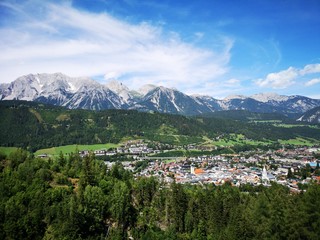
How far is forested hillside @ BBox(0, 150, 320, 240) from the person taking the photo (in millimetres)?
46281

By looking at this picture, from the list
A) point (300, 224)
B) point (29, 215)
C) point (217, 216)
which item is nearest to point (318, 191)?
point (300, 224)

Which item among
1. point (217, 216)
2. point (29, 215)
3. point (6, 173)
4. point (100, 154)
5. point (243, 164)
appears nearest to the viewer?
point (29, 215)

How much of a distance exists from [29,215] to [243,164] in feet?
422

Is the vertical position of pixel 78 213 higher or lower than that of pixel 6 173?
lower

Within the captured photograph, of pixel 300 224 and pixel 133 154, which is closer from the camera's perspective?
pixel 300 224

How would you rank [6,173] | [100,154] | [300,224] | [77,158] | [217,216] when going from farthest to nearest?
[100,154] → [77,158] → [6,173] → [217,216] → [300,224]

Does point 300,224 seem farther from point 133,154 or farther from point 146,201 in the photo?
point 133,154

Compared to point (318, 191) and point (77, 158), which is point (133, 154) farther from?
point (318, 191)

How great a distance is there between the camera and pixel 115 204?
199 ft

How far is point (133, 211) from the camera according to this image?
219 feet

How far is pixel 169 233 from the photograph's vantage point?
179 ft

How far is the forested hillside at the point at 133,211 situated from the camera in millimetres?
46281

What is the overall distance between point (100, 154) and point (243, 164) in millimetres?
92568

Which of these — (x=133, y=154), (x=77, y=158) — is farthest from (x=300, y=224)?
(x=133, y=154)
